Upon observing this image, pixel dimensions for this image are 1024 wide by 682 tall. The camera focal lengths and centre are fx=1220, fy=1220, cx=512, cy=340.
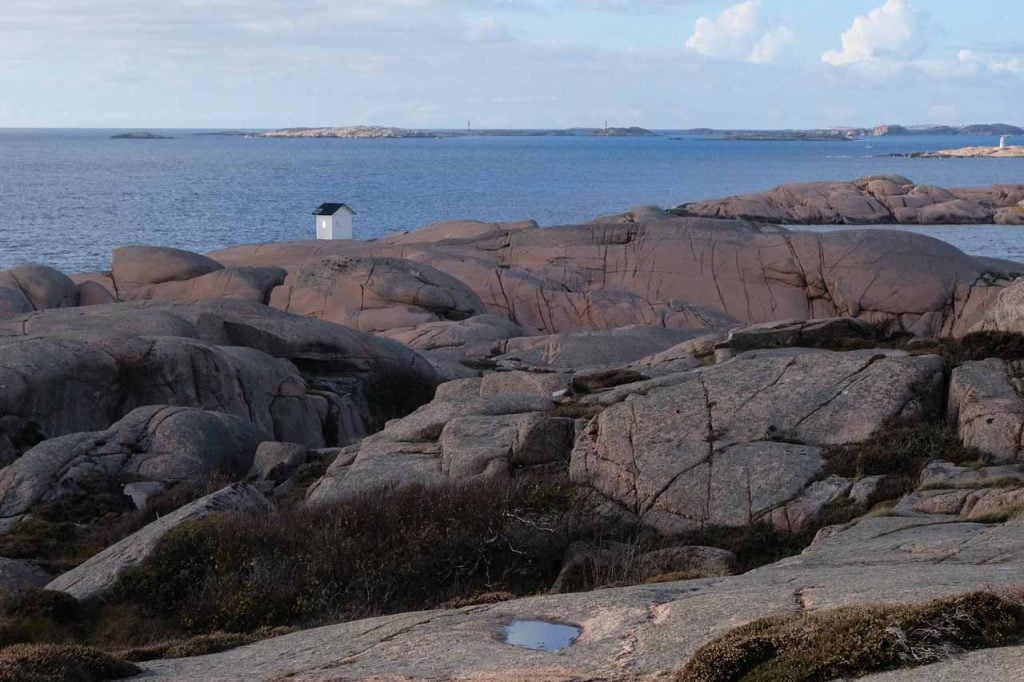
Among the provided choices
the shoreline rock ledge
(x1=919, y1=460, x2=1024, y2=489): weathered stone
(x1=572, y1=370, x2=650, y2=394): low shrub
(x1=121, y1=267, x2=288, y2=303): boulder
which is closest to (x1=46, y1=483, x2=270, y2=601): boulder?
(x1=572, y1=370, x2=650, y2=394): low shrub

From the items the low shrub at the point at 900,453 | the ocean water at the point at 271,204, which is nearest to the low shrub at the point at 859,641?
the low shrub at the point at 900,453

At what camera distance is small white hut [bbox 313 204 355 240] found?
217 feet

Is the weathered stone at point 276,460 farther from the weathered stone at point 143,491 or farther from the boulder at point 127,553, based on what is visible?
the boulder at point 127,553

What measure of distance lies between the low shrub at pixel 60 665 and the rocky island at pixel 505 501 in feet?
0.10

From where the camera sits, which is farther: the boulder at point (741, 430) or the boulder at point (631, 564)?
the boulder at point (741, 430)

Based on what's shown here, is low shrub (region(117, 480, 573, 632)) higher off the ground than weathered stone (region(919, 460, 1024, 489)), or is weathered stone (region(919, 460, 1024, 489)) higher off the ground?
weathered stone (region(919, 460, 1024, 489))

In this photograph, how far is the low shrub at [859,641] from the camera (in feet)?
27.2

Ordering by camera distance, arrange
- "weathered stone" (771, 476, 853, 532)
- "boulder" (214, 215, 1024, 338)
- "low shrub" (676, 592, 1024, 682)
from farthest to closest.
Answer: "boulder" (214, 215, 1024, 338)
"weathered stone" (771, 476, 853, 532)
"low shrub" (676, 592, 1024, 682)

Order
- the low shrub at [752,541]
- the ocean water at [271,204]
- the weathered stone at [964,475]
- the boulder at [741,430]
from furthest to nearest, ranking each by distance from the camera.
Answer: the ocean water at [271,204] → the boulder at [741,430] → the weathered stone at [964,475] → the low shrub at [752,541]

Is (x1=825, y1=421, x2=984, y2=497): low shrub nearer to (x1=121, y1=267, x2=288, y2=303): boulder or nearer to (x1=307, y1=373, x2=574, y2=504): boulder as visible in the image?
(x1=307, y1=373, x2=574, y2=504): boulder

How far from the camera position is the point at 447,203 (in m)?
148

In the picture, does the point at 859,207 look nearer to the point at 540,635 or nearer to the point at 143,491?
the point at 143,491

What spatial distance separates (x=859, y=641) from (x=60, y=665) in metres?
6.36

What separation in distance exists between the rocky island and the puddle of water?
0.19 ft
